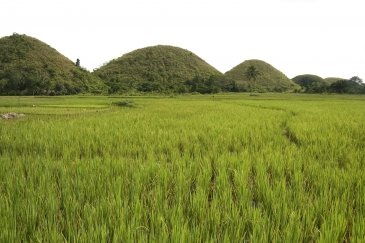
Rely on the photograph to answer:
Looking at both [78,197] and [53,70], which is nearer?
[78,197]

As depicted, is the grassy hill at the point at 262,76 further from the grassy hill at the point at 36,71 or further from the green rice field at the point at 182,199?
the green rice field at the point at 182,199

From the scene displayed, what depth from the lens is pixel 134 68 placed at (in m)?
84.6

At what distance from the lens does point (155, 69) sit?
84062 mm

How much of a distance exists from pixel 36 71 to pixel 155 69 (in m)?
32.7

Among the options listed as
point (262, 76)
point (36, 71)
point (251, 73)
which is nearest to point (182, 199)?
point (36, 71)

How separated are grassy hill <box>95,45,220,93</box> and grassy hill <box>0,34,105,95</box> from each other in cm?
894

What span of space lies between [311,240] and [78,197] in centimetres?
194

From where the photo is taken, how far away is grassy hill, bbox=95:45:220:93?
73562 mm

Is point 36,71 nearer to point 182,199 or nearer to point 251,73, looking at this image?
point 251,73

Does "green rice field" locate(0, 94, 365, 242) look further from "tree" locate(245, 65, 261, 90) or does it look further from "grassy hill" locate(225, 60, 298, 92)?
"grassy hill" locate(225, 60, 298, 92)

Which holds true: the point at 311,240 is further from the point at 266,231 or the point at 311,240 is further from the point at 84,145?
the point at 84,145

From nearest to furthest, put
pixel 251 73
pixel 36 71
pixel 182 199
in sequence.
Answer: pixel 182 199
pixel 36 71
pixel 251 73

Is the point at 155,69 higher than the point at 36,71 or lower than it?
higher

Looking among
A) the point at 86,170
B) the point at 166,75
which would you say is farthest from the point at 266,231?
the point at 166,75
